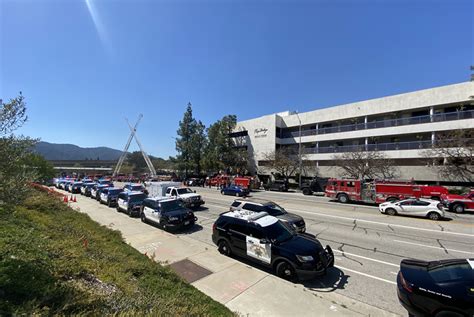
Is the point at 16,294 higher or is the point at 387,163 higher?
the point at 387,163

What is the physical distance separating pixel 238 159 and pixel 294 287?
4328cm

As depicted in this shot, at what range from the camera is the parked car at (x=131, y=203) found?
16.7m

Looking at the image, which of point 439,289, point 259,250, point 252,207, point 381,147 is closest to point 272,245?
point 259,250

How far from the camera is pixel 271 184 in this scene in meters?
38.4

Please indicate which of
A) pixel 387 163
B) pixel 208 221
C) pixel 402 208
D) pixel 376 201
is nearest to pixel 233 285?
pixel 208 221

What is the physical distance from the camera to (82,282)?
510cm

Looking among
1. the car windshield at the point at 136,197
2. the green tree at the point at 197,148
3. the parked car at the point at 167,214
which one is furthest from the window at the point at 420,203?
the green tree at the point at 197,148

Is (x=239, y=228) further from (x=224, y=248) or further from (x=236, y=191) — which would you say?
(x=236, y=191)

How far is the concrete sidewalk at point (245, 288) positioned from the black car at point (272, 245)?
36cm

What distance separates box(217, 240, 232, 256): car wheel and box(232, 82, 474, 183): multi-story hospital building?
31.6 meters

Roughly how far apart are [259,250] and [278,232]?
88cm

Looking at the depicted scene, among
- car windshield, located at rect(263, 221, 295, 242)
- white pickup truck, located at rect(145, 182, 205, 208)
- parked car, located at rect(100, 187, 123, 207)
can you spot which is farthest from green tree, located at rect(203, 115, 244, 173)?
car windshield, located at rect(263, 221, 295, 242)

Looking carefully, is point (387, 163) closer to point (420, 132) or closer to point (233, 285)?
point (420, 132)

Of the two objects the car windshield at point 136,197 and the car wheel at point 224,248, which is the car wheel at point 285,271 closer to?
the car wheel at point 224,248
